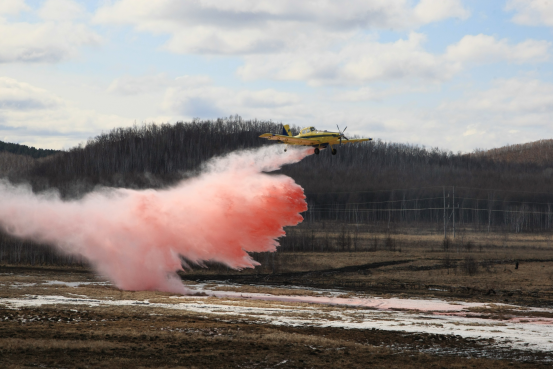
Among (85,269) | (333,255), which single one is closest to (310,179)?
(333,255)

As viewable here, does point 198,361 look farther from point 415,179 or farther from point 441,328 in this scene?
point 415,179

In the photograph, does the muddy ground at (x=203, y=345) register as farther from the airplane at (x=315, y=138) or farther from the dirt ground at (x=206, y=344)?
the airplane at (x=315, y=138)

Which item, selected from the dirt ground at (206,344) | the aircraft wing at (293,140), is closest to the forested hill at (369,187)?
the aircraft wing at (293,140)

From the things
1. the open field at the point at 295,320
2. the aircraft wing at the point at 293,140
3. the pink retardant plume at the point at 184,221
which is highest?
the aircraft wing at the point at 293,140

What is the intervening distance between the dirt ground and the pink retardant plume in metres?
14.5

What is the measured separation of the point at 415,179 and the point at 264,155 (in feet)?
421

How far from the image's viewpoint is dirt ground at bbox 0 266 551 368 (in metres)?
25.5

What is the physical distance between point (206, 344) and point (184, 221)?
2673cm

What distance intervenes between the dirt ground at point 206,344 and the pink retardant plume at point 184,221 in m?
14.5

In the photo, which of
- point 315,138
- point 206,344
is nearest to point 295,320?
point 206,344

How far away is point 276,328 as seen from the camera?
34.4 meters

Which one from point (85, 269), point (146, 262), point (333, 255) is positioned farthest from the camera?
point (333, 255)

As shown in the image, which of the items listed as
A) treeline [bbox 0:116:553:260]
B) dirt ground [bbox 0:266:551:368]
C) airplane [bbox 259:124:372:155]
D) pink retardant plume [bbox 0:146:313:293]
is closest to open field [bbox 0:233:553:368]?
dirt ground [bbox 0:266:551:368]

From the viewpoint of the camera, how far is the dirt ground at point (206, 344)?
2545cm
